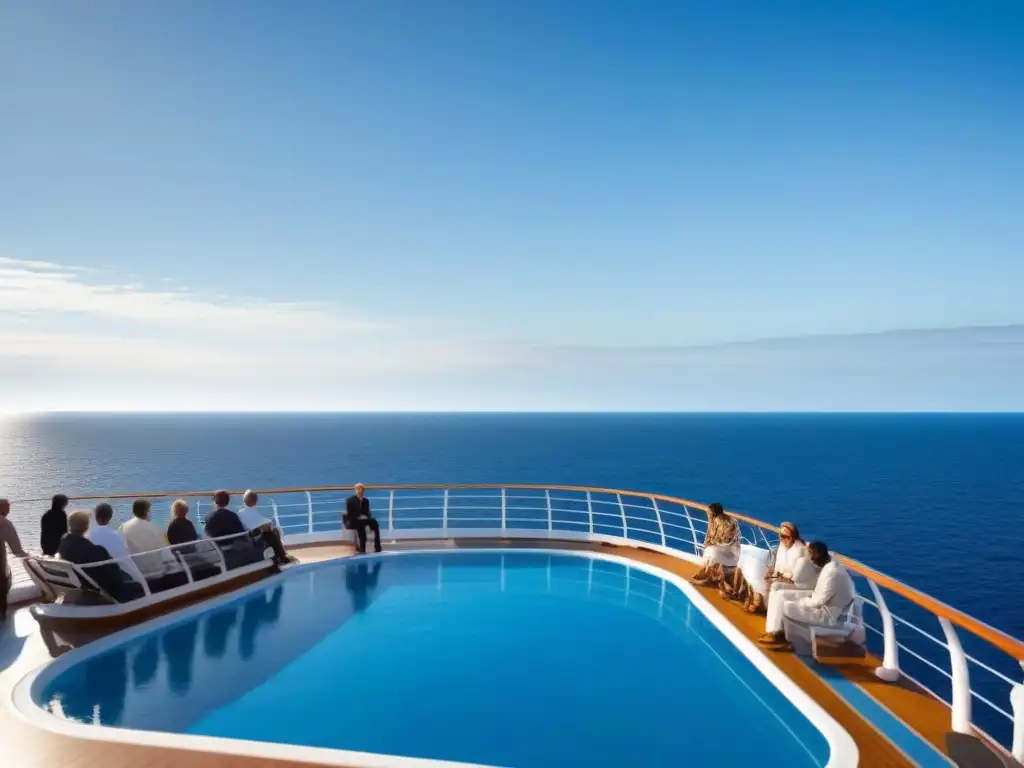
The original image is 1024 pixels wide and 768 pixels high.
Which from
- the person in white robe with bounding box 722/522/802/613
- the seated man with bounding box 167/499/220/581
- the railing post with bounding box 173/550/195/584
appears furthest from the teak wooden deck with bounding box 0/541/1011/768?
the seated man with bounding box 167/499/220/581

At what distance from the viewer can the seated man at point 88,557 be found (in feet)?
22.8

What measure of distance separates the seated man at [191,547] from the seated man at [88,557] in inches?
35.8

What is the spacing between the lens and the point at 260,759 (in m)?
4.27

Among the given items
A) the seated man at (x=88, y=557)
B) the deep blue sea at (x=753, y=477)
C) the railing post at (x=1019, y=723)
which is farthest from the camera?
the deep blue sea at (x=753, y=477)

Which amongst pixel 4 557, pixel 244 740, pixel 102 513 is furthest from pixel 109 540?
pixel 244 740

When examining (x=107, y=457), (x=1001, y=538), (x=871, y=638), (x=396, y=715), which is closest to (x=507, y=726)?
(x=396, y=715)

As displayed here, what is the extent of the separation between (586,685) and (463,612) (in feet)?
8.54

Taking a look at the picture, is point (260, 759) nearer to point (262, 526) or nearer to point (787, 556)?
point (787, 556)

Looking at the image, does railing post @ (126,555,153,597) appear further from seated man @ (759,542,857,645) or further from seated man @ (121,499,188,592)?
seated man @ (759,542,857,645)

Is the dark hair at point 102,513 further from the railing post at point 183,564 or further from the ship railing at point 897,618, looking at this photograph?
the ship railing at point 897,618

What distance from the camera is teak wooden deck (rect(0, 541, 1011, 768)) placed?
4.21 m

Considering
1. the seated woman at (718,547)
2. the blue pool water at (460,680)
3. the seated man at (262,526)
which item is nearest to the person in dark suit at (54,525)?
the blue pool water at (460,680)

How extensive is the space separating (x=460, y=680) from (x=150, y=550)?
403cm

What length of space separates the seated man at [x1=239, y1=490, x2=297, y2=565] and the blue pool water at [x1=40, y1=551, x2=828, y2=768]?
702 millimetres
